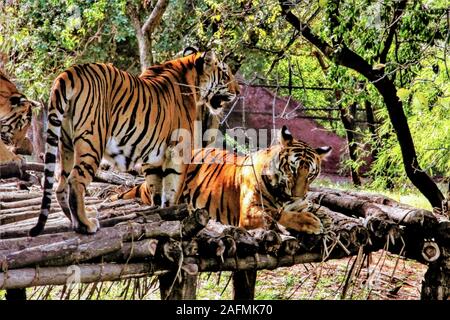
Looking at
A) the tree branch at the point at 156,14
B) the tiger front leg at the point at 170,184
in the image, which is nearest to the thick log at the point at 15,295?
the tiger front leg at the point at 170,184

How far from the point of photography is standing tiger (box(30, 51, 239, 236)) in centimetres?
270

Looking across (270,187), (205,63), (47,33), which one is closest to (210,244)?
(270,187)

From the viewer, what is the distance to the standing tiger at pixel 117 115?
2.70 meters

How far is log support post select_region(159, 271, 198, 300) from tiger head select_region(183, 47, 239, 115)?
866 millimetres

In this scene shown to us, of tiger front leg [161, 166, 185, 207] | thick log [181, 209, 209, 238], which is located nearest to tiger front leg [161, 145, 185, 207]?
tiger front leg [161, 166, 185, 207]

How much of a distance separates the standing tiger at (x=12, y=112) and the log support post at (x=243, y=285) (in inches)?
48.4

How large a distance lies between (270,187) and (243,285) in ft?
1.96

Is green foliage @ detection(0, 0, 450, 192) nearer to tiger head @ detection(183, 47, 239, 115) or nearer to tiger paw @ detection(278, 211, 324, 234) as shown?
tiger head @ detection(183, 47, 239, 115)

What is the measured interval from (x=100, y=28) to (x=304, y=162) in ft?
7.14

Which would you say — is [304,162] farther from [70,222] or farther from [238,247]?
[70,222]

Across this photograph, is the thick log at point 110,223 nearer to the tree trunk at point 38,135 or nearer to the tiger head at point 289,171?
the tiger head at point 289,171

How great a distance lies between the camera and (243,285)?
3535 millimetres

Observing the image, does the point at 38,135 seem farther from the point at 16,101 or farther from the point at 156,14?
the point at 16,101
